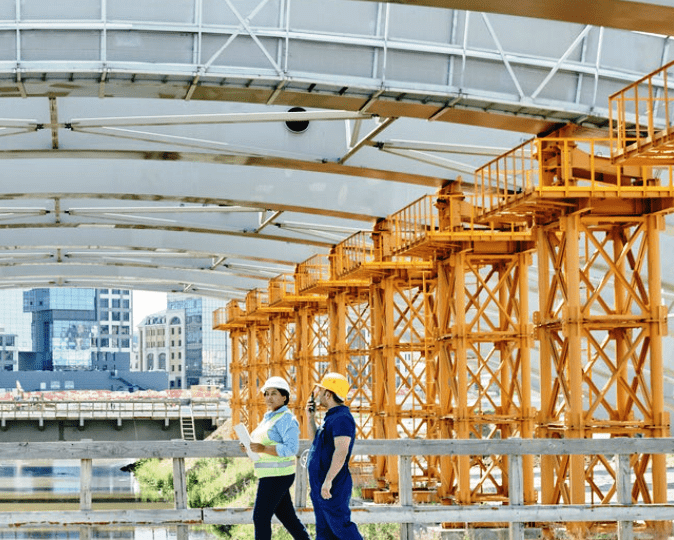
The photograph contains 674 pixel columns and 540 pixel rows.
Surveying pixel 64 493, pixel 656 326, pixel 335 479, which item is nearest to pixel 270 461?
pixel 335 479

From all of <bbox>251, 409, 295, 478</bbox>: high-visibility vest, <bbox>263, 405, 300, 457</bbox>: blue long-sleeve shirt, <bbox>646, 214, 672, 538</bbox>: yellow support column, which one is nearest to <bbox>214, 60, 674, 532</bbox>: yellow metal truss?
<bbox>646, 214, 672, 538</bbox>: yellow support column

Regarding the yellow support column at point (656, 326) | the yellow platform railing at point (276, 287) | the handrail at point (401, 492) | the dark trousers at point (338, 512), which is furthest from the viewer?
the yellow platform railing at point (276, 287)

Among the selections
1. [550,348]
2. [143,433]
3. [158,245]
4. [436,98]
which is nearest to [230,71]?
[436,98]

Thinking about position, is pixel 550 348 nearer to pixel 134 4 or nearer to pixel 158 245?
pixel 134 4

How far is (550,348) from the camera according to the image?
70.8 feet

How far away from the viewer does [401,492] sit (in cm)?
1080

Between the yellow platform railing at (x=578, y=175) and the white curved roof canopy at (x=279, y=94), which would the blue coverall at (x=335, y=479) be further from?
the yellow platform railing at (x=578, y=175)

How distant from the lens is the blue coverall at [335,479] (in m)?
8.98

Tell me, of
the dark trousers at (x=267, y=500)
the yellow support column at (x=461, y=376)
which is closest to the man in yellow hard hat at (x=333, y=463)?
the dark trousers at (x=267, y=500)

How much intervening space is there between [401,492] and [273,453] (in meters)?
1.70

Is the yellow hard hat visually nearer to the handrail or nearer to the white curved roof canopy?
the handrail

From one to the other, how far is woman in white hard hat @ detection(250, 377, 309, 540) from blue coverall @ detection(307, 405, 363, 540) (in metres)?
0.61

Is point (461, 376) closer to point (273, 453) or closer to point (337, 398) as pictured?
point (273, 453)

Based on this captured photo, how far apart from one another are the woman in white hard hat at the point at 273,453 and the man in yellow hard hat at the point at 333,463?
0.57 metres
